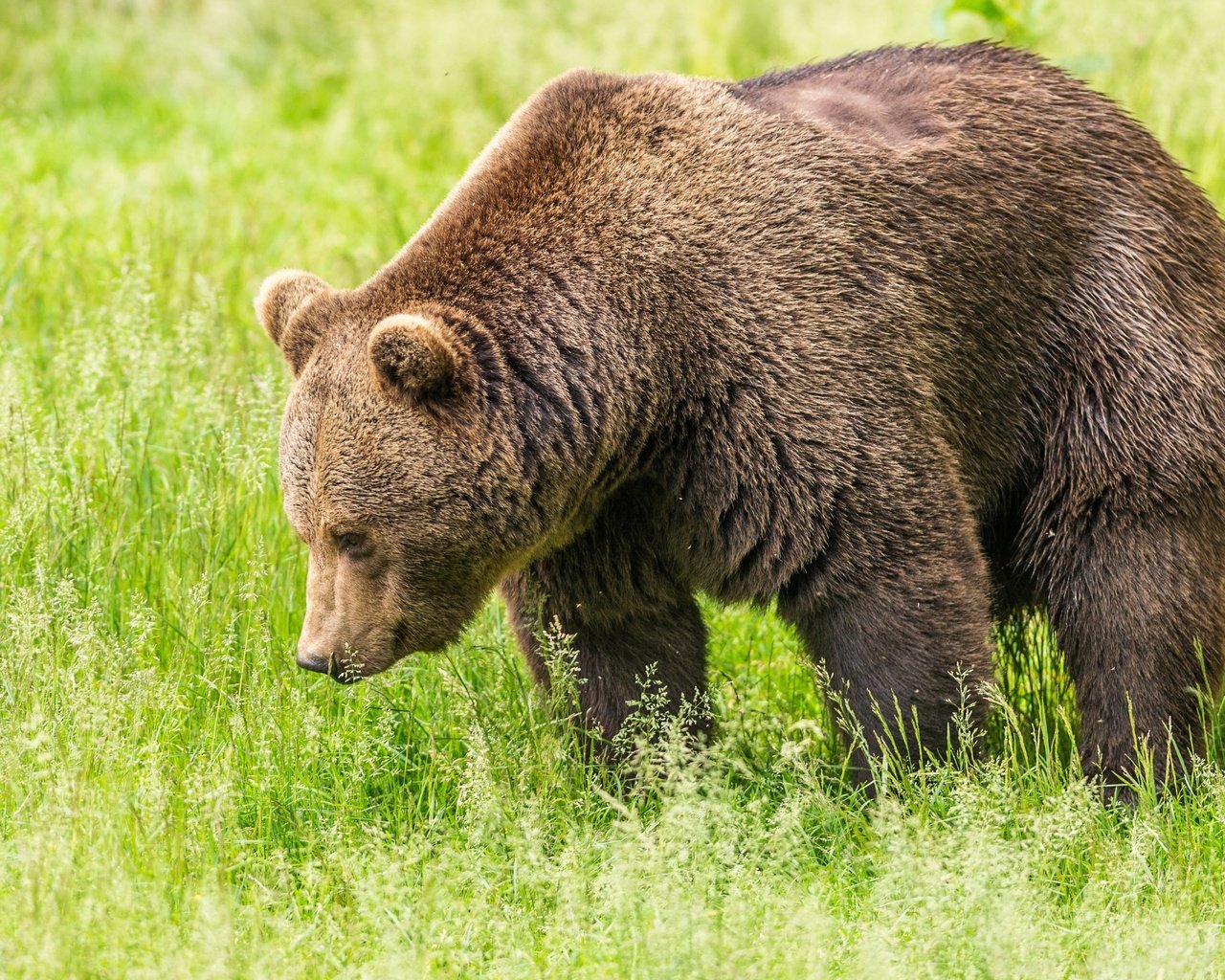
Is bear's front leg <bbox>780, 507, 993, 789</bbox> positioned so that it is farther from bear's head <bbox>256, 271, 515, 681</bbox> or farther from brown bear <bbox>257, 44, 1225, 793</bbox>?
bear's head <bbox>256, 271, 515, 681</bbox>

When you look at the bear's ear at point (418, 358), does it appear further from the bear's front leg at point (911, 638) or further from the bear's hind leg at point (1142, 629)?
the bear's hind leg at point (1142, 629)

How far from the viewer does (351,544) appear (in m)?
4.50

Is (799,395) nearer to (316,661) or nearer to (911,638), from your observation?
(911,638)

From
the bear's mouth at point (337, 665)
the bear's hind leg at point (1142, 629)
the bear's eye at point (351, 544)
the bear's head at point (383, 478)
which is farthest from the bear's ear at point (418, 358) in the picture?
the bear's hind leg at point (1142, 629)

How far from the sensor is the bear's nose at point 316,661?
454cm

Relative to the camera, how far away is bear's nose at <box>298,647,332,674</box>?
14.9ft

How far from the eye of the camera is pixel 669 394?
4629mm

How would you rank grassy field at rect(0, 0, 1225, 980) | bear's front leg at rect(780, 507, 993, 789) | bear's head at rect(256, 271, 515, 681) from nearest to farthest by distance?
grassy field at rect(0, 0, 1225, 980), bear's head at rect(256, 271, 515, 681), bear's front leg at rect(780, 507, 993, 789)

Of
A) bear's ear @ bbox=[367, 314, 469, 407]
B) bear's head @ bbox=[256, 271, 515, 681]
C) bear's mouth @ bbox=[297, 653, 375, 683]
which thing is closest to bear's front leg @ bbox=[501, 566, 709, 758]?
bear's head @ bbox=[256, 271, 515, 681]

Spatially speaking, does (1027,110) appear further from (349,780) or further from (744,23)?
(744,23)

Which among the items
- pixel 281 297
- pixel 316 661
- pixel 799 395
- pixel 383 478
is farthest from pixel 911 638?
pixel 281 297

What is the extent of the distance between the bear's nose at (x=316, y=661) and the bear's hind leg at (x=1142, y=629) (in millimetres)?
2112

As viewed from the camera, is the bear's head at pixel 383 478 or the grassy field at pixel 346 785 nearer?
the grassy field at pixel 346 785

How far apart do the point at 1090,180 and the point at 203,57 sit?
836 cm
